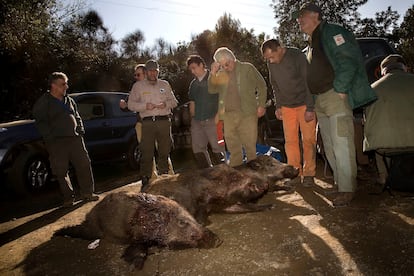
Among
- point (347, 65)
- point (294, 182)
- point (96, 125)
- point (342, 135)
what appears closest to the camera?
point (347, 65)

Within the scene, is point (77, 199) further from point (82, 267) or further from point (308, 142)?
point (308, 142)

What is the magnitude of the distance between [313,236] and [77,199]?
14.4 ft

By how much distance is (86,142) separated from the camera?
725 cm

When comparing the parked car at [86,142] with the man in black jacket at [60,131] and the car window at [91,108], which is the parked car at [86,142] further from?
the man in black jacket at [60,131]

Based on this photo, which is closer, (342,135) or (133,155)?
(342,135)

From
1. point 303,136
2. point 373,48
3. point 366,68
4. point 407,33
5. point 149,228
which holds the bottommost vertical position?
point 149,228

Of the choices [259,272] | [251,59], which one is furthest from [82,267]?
[251,59]

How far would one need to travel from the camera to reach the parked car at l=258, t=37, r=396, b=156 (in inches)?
232

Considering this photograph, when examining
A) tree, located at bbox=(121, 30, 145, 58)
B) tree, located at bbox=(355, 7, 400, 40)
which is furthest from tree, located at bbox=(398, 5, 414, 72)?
tree, located at bbox=(121, 30, 145, 58)

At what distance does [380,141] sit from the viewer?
3891 millimetres

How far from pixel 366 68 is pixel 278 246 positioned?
4177 millimetres

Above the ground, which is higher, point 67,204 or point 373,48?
point 373,48

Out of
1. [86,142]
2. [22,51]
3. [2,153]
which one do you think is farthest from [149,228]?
[22,51]

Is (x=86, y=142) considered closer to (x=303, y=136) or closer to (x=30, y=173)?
(x=30, y=173)
